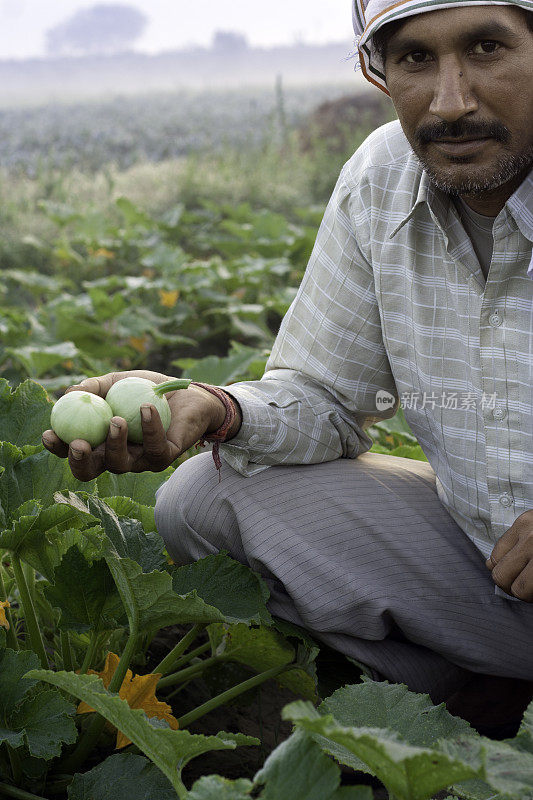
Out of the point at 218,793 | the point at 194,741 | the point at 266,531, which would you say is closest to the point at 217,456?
the point at 266,531

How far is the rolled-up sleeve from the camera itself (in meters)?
2.00

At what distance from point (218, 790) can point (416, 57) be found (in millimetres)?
1295

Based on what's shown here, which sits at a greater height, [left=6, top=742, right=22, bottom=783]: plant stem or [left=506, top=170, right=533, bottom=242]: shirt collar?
[left=506, top=170, right=533, bottom=242]: shirt collar

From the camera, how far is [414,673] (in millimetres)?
1919

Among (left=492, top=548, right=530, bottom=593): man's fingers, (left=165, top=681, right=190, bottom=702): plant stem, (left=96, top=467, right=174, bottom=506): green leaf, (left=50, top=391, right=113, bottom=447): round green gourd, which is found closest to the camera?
(left=50, top=391, right=113, bottom=447): round green gourd

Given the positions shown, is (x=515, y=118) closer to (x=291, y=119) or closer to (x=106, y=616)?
(x=106, y=616)

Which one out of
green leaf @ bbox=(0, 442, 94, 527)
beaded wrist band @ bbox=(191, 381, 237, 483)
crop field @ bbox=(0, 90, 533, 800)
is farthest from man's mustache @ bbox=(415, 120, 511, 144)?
green leaf @ bbox=(0, 442, 94, 527)

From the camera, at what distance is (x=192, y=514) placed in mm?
1968

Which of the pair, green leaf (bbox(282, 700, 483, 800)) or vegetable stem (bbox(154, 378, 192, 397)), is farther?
vegetable stem (bbox(154, 378, 192, 397))

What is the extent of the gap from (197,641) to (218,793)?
127 cm

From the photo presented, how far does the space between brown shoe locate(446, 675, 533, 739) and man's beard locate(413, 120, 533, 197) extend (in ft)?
3.52

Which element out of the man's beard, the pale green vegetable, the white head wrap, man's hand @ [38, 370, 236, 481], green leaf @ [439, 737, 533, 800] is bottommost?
green leaf @ [439, 737, 533, 800]

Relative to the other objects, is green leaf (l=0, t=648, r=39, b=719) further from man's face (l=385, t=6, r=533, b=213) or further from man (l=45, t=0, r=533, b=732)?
man's face (l=385, t=6, r=533, b=213)

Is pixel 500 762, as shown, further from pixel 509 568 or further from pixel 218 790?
pixel 509 568
